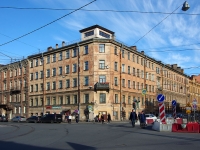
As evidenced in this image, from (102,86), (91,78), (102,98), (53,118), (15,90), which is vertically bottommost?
(53,118)

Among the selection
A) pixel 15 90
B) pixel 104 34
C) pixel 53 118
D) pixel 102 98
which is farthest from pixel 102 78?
pixel 15 90

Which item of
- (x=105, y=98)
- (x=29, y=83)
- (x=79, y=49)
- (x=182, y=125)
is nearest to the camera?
(x=182, y=125)

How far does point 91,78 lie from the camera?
4975cm

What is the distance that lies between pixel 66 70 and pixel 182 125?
37.7 metres

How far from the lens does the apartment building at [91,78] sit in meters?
49.6

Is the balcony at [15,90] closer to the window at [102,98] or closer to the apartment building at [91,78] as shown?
the apartment building at [91,78]

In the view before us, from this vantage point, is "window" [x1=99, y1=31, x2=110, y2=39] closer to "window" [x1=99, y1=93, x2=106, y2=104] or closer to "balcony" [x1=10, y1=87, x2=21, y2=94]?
"window" [x1=99, y1=93, x2=106, y2=104]

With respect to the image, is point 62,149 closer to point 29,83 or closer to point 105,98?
point 105,98

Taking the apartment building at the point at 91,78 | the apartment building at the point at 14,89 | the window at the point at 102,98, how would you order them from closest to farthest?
the window at the point at 102,98 < the apartment building at the point at 91,78 < the apartment building at the point at 14,89

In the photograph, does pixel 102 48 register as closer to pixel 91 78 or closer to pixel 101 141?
pixel 91 78

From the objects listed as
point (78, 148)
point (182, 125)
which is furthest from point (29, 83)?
point (78, 148)

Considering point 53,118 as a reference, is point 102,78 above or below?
above

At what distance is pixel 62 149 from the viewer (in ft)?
35.6

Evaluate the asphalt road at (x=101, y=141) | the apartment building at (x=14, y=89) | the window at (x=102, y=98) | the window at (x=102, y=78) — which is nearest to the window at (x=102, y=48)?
the window at (x=102, y=78)
